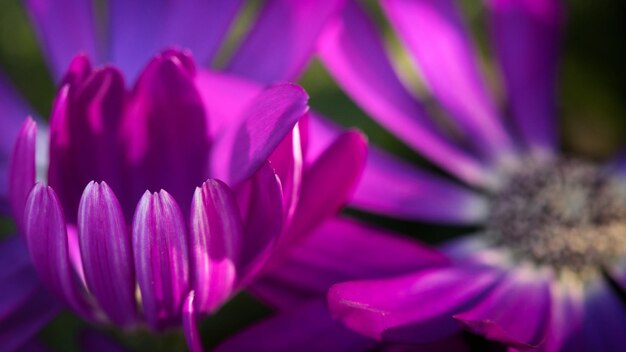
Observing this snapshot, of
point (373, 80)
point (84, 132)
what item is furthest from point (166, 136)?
point (373, 80)

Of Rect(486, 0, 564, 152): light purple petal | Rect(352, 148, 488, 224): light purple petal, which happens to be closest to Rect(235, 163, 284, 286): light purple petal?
Rect(352, 148, 488, 224): light purple petal

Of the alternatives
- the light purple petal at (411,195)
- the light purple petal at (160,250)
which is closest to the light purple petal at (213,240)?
the light purple petal at (160,250)

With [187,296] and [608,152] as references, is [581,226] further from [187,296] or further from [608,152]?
[187,296]

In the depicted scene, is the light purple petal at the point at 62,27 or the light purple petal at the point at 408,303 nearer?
the light purple petal at the point at 408,303

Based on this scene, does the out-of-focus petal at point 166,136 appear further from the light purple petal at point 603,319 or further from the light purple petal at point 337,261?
the light purple petal at point 603,319

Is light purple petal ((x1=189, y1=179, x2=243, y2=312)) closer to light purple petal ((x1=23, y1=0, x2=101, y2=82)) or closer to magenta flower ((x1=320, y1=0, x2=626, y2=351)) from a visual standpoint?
magenta flower ((x1=320, y1=0, x2=626, y2=351))

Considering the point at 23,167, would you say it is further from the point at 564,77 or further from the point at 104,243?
the point at 564,77
